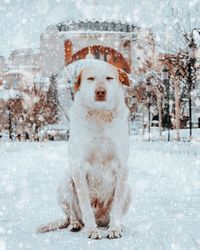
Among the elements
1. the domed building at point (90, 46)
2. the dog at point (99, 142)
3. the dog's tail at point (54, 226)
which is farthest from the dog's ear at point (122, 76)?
the domed building at point (90, 46)

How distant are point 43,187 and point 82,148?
5074 mm

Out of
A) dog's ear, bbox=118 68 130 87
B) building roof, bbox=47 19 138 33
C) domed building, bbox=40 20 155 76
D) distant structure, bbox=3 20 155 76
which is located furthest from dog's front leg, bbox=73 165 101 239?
building roof, bbox=47 19 138 33

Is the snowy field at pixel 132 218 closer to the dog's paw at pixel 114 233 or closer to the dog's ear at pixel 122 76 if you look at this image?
the dog's paw at pixel 114 233

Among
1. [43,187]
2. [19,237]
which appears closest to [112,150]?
[19,237]

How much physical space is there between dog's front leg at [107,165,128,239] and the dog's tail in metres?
0.49

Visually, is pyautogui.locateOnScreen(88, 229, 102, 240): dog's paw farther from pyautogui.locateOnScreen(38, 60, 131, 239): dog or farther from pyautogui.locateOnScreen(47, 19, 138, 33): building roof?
pyautogui.locateOnScreen(47, 19, 138, 33): building roof

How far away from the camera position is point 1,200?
6914 mm

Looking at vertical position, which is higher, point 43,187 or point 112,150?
point 112,150

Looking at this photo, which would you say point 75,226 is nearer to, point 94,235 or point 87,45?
point 94,235

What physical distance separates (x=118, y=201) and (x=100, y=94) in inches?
33.8

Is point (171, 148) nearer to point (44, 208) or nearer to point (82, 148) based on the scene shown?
point (44, 208)

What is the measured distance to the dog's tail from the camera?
14.1 feet

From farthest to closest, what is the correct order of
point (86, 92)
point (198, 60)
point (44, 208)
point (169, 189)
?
point (198, 60) < point (169, 189) < point (44, 208) < point (86, 92)

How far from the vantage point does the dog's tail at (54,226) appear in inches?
169
